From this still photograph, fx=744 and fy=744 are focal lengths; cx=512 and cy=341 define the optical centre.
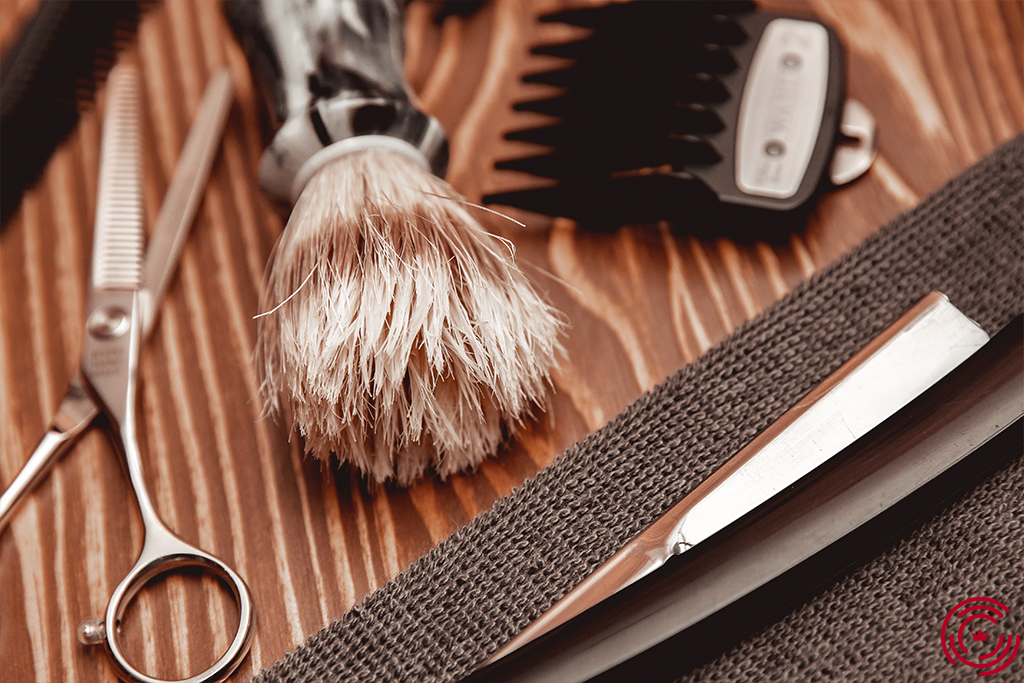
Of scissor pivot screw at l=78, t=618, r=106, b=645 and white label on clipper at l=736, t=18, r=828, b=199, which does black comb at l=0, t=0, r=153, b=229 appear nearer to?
scissor pivot screw at l=78, t=618, r=106, b=645

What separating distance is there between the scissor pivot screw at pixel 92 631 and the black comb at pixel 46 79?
35 cm

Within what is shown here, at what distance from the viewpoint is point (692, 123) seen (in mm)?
545

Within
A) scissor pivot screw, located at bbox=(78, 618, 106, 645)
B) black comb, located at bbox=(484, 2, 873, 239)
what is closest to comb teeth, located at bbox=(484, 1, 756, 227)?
black comb, located at bbox=(484, 2, 873, 239)

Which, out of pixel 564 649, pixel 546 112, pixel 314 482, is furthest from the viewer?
pixel 546 112

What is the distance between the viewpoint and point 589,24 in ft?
2.03

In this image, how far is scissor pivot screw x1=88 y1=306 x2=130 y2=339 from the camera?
0.51 metres

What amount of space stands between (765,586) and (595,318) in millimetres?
225

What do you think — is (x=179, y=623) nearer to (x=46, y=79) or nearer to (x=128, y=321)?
(x=128, y=321)

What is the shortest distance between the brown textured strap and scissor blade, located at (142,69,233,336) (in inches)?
11.3

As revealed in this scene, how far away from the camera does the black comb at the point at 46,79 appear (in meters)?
0.59

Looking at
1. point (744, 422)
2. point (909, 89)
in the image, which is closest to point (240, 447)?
point (744, 422)

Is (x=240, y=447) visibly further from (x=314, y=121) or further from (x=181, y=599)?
(x=314, y=121)

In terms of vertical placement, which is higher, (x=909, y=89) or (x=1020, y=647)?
(x=909, y=89)

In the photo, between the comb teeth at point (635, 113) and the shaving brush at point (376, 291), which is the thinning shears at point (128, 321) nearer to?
the shaving brush at point (376, 291)
